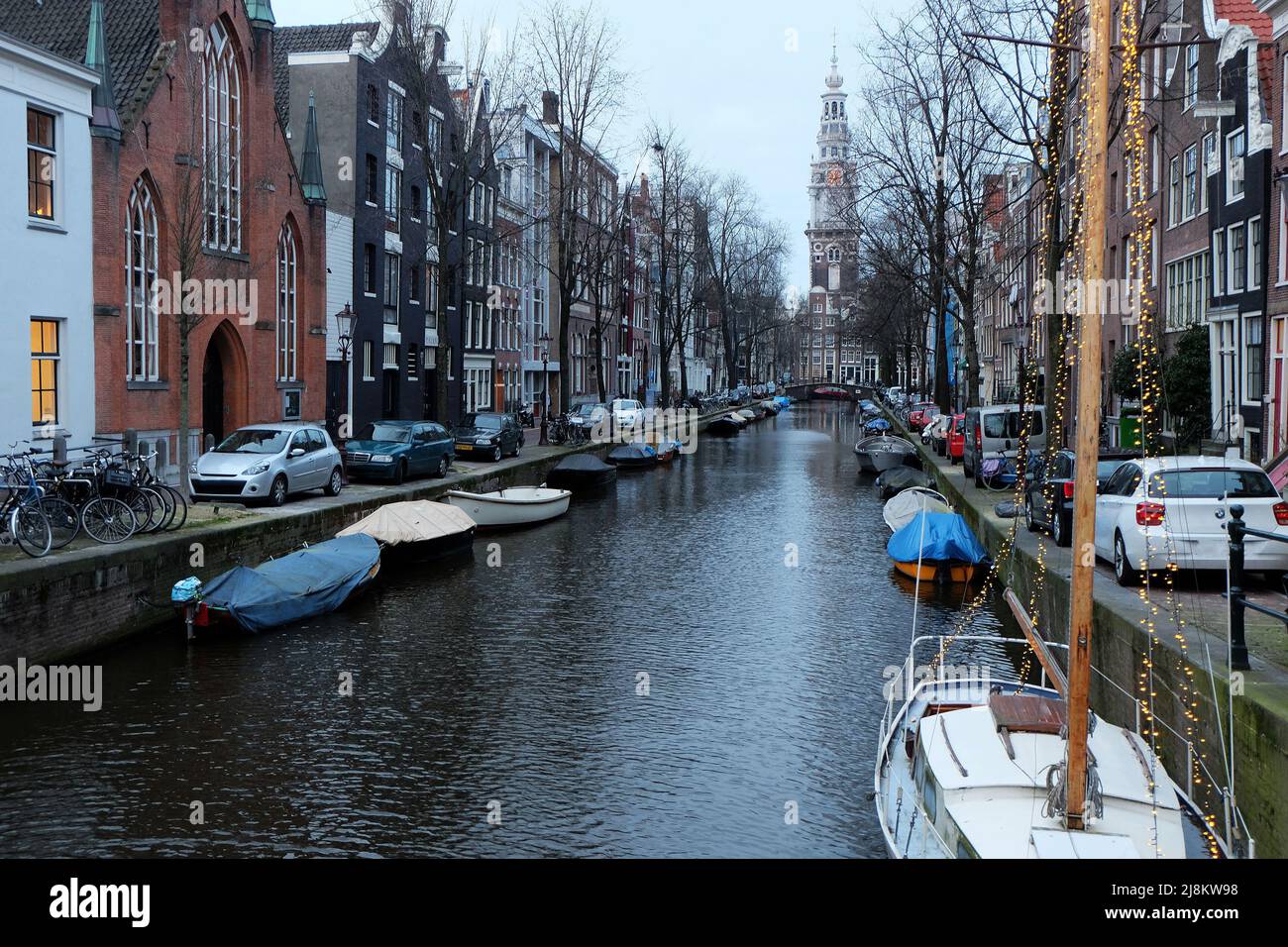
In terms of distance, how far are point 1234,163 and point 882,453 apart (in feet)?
55.9

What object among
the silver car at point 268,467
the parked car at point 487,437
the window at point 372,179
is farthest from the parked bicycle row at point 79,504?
the window at point 372,179

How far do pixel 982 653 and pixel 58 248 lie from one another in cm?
1933

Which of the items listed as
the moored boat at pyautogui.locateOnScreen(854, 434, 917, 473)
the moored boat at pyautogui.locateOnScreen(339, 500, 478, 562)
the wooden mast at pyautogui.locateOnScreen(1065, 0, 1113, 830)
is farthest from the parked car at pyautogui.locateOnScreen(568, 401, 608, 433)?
the wooden mast at pyautogui.locateOnScreen(1065, 0, 1113, 830)

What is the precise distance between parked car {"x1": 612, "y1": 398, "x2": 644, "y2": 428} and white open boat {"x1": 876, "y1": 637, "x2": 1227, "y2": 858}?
45.5 m

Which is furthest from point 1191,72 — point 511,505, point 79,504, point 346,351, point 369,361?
point 79,504

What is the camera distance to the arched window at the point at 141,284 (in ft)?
92.1

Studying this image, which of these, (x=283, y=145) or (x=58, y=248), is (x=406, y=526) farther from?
(x=283, y=145)

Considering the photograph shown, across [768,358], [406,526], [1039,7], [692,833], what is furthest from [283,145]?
[768,358]

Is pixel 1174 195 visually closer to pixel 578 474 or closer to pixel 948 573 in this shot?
pixel 578 474

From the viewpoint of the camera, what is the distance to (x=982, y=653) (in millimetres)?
17156

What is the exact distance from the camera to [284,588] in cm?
1847

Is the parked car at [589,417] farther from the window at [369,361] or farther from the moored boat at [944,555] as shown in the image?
the moored boat at [944,555]
